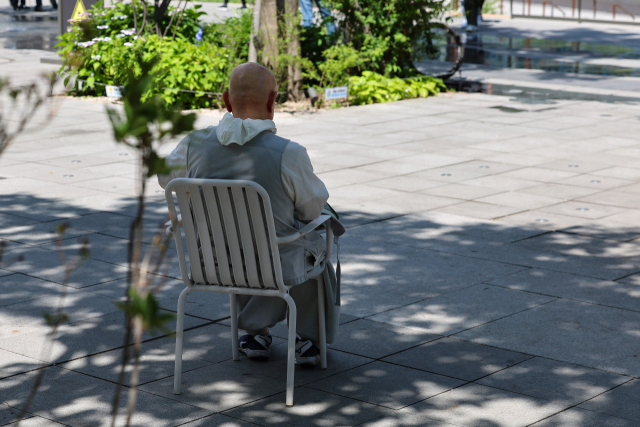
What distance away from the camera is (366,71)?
1434 cm

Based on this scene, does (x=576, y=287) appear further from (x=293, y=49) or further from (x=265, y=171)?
(x=293, y=49)

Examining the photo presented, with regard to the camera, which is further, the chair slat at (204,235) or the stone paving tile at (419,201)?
the stone paving tile at (419,201)

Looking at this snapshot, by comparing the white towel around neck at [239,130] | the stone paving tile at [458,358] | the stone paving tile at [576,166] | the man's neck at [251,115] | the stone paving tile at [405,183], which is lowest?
the stone paving tile at [458,358]

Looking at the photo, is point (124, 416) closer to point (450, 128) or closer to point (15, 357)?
point (15, 357)

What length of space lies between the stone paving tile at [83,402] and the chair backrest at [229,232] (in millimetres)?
592

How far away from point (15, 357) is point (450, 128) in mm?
8142

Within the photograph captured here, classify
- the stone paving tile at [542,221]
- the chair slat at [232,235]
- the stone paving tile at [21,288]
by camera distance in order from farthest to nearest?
the stone paving tile at [542,221]
the stone paving tile at [21,288]
the chair slat at [232,235]

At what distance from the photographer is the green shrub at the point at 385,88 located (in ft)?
45.1

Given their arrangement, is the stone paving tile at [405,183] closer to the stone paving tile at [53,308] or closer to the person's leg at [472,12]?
the stone paving tile at [53,308]

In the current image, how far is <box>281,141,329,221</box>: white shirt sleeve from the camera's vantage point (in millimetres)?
3859

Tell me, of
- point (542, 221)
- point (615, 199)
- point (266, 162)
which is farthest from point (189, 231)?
point (615, 199)

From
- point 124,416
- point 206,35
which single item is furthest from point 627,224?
point 206,35


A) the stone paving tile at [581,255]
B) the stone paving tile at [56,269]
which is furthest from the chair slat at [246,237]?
the stone paving tile at [581,255]

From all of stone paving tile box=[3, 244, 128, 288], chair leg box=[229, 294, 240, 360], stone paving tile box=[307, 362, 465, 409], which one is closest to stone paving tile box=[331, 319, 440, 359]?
stone paving tile box=[307, 362, 465, 409]
